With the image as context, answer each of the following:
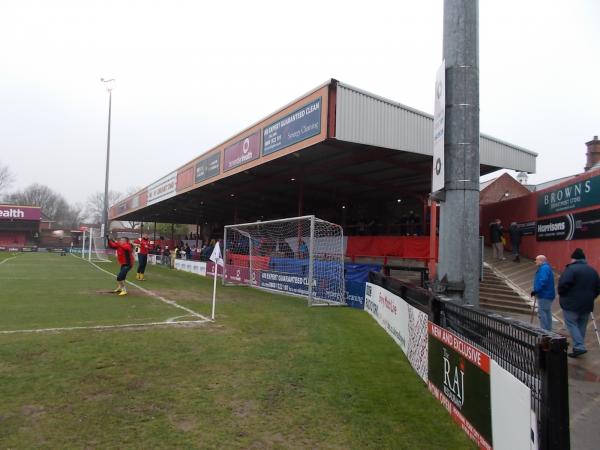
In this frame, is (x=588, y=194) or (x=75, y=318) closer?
(x=75, y=318)

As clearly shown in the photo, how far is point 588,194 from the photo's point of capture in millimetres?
14148

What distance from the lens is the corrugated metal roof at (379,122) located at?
47.6 ft

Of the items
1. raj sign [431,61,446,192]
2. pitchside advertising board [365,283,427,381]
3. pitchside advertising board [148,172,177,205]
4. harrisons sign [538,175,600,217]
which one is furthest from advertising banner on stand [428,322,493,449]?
pitchside advertising board [148,172,177,205]

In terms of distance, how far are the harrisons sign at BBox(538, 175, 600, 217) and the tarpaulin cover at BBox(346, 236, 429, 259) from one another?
448cm

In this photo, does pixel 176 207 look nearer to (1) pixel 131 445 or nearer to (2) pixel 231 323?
(2) pixel 231 323

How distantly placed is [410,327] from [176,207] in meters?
37.3

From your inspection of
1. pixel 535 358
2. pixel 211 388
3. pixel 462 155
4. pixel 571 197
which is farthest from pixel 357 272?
pixel 535 358

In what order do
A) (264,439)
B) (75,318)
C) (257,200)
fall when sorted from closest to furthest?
(264,439) → (75,318) → (257,200)

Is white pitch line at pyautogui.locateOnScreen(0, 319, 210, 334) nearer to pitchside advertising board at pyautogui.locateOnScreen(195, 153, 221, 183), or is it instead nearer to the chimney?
pitchside advertising board at pyautogui.locateOnScreen(195, 153, 221, 183)

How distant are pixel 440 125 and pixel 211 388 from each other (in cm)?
405

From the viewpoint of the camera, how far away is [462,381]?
4.38 metres

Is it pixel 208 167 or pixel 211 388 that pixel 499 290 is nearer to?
pixel 211 388

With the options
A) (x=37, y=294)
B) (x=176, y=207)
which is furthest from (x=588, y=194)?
(x=176, y=207)

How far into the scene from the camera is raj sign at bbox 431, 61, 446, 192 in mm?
5262
